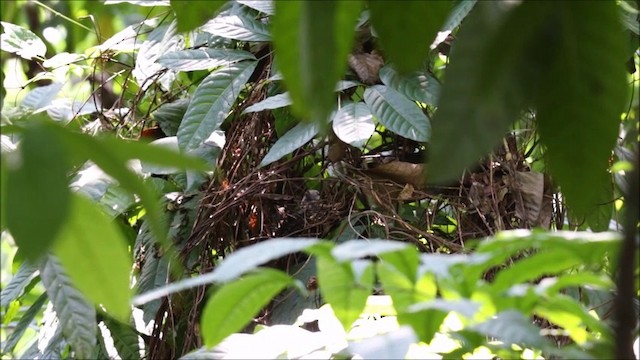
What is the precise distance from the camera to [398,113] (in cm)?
107

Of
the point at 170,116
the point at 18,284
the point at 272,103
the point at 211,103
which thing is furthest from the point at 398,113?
the point at 18,284

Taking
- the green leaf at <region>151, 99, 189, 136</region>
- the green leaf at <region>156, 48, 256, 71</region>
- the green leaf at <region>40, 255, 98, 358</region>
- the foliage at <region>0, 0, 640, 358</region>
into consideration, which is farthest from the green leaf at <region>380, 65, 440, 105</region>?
the green leaf at <region>40, 255, 98, 358</region>

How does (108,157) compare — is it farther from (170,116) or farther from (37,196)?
(170,116)

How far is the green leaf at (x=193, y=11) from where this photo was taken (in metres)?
0.45

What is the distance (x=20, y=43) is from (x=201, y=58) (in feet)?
1.28

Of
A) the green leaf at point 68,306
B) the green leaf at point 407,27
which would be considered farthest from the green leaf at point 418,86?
the green leaf at point 407,27

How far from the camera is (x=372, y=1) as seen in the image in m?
0.41

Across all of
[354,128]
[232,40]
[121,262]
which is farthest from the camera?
[232,40]

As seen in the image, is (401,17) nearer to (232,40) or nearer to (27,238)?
(27,238)

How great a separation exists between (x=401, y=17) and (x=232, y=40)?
92 centimetres

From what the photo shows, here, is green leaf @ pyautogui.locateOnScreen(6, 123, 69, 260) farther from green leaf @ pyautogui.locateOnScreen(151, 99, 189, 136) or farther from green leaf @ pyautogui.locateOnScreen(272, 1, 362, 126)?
green leaf @ pyautogui.locateOnScreen(151, 99, 189, 136)

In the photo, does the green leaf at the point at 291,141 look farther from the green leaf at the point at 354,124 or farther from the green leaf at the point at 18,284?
the green leaf at the point at 18,284

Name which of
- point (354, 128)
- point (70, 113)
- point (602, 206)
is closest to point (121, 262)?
point (354, 128)

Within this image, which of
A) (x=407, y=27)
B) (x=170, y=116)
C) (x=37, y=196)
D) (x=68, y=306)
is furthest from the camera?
(x=170, y=116)
